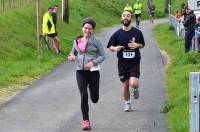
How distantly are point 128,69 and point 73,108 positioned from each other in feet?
5.22

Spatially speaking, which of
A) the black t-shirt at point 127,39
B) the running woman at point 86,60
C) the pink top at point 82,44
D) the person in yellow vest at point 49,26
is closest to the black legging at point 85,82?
the running woman at point 86,60

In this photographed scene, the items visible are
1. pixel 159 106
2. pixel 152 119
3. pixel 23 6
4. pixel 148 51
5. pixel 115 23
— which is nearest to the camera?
pixel 152 119

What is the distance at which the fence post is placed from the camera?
7668 millimetres

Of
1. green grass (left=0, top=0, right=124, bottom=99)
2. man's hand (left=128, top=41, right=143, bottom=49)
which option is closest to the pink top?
man's hand (left=128, top=41, right=143, bottom=49)

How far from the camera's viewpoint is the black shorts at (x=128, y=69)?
11.8 m

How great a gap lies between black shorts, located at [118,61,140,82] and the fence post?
3.91m

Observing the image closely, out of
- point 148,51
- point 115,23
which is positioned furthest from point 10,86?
point 115,23

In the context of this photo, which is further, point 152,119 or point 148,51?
point 148,51

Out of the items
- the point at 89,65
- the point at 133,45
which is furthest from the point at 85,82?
the point at 133,45

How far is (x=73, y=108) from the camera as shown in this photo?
12766 millimetres

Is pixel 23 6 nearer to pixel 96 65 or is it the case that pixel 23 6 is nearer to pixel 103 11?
pixel 103 11

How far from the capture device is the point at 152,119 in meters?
11.3

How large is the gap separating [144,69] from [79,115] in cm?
778

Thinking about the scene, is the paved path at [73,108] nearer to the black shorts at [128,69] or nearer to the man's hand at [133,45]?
the black shorts at [128,69]
